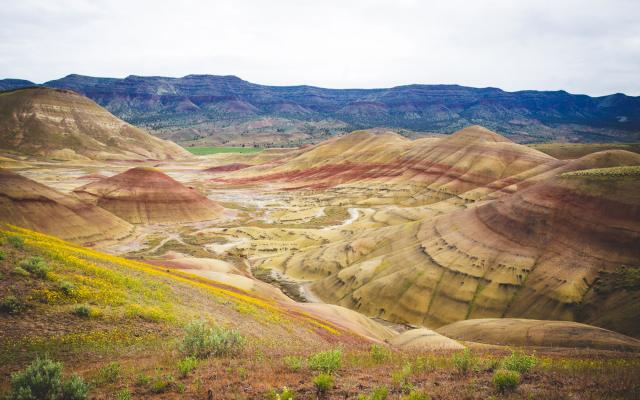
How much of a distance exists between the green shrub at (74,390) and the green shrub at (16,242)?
1329cm

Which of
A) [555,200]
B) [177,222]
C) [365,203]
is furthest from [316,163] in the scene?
[555,200]

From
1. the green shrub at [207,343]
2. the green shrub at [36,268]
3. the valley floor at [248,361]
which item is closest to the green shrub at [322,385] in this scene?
the valley floor at [248,361]

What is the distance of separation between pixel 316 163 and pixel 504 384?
169 meters

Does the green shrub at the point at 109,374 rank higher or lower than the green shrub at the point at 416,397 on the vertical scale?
lower

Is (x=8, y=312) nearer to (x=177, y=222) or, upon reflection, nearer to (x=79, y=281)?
(x=79, y=281)

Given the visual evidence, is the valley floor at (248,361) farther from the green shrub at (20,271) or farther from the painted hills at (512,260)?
the painted hills at (512,260)

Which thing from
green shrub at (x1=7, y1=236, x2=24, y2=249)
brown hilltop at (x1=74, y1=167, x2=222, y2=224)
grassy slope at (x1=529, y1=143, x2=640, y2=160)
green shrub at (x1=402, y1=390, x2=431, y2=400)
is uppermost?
grassy slope at (x1=529, y1=143, x2=640, y2=160)

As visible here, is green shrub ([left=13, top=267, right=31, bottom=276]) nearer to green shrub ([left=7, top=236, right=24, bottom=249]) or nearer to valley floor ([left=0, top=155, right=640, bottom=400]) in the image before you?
valley floor ([left=0, top=155, right=640, bottom=400])

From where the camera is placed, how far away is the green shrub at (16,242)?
18172mm

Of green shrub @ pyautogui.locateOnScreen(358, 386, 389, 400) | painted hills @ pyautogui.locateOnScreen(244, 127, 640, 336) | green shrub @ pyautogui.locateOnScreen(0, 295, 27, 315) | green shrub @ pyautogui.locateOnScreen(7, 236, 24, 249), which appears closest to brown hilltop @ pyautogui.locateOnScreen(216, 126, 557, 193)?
painted hills @ pyautogui.locateOnScreen(244, 127, 640, 336)

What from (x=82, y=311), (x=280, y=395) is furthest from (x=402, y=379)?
(x=82, y=311)

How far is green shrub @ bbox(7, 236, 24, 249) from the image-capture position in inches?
715

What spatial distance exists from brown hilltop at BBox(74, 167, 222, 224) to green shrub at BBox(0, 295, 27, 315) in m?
78.0

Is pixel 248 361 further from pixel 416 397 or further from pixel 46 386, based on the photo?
pixel 416 397
